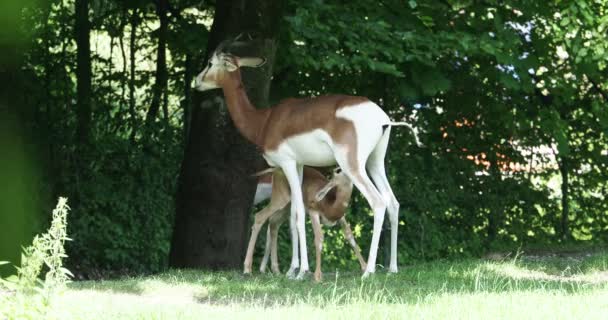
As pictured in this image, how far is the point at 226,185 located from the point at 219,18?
1652 millimetres

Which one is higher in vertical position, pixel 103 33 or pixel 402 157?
pixel 103 33

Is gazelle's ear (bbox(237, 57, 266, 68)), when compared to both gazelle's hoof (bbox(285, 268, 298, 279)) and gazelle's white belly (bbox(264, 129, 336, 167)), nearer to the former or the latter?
gazelle's white belly (bbox(264, 129, 336, 167))

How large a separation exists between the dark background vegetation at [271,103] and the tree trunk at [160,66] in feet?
0.08

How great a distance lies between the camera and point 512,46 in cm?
1366

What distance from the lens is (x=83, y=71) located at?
1434cm

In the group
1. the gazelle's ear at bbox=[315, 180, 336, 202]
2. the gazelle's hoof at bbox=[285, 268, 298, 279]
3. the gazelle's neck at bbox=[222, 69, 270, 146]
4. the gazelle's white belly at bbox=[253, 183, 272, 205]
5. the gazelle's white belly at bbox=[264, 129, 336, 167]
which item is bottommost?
the gazelle's hoof at bbox=[285, 268, 298, 279]

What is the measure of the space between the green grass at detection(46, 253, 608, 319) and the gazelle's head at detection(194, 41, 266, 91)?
1.71 metres

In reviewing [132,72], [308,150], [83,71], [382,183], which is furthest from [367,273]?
[132,72]

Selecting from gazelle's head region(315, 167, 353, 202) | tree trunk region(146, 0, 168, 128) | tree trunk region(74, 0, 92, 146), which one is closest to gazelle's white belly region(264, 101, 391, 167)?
gazelle's head region(315, 167, 353, 202)

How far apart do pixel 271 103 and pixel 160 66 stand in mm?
1709

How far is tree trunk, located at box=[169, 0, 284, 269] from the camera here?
1228cm

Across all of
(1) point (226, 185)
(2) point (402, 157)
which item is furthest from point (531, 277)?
(2) point (402, 157)

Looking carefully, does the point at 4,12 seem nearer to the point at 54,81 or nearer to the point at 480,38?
the point at 54,81

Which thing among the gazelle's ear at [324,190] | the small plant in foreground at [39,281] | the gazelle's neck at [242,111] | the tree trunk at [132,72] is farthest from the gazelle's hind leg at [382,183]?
the small plant in foreground at [39,281]
